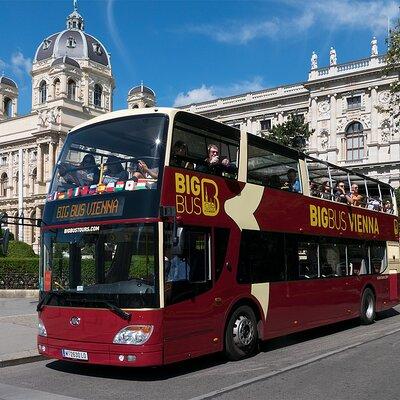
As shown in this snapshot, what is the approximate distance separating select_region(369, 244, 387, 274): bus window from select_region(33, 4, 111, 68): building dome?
90222 millimetres

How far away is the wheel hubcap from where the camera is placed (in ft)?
30.5

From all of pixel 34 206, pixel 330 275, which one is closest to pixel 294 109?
pixel 34 206

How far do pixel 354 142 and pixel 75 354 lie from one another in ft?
182

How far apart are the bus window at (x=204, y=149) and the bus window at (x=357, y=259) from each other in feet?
17.2

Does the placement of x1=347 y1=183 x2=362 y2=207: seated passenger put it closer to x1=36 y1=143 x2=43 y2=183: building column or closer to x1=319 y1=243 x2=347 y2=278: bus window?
x1=319 y1=243 x2=347 y2=278: bus window

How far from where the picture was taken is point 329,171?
43.2 ft

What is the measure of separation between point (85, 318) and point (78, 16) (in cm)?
10812

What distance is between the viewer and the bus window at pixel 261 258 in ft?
31.6

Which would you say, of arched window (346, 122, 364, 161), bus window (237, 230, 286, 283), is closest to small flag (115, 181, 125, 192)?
bus window (237, 230, 286, 283)

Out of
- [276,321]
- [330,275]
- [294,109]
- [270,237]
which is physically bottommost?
[276,321]

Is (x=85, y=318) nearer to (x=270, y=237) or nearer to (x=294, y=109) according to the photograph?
(x=270, y=237)

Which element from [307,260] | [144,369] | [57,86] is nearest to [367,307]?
[307,260]

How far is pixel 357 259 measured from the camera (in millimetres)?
14094

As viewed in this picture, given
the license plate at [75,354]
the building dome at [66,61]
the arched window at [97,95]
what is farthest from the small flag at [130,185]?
the arched window at [97,95]
